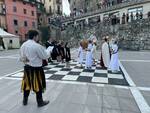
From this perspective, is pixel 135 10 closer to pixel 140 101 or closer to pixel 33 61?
pixel 140 101

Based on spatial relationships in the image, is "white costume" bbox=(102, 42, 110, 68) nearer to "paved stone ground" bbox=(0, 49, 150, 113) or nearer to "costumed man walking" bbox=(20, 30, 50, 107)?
"paved stone ground" bbox=(0, 49, 150, 113)

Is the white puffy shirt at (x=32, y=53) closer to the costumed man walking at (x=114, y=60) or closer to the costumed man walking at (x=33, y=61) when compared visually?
the costumed man walking at (x=33, y=61)

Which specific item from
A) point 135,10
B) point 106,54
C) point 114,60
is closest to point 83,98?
point 114,60

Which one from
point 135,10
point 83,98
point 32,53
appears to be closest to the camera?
point 32,53

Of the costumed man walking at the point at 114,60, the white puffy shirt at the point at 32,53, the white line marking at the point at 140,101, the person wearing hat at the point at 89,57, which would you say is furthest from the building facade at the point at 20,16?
the white puffy shirt at the point at 32,53

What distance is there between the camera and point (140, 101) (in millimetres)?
4301

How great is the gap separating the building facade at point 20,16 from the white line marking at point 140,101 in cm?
3274

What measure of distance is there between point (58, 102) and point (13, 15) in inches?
1398

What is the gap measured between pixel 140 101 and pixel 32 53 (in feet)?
9.09

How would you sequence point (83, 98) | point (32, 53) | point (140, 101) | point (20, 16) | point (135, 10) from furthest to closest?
point (20, 16), point (135, 10), point (83, 98), point (140, 101), point (32, 53)

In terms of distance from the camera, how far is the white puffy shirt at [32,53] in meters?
3.81

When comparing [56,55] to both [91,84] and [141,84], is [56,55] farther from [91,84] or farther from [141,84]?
[141,84]

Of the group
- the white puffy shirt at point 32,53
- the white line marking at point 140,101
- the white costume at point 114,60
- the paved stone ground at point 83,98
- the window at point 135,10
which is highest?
the window at point 135,10

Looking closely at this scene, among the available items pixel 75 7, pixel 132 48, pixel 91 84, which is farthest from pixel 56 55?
pixel 75 7
